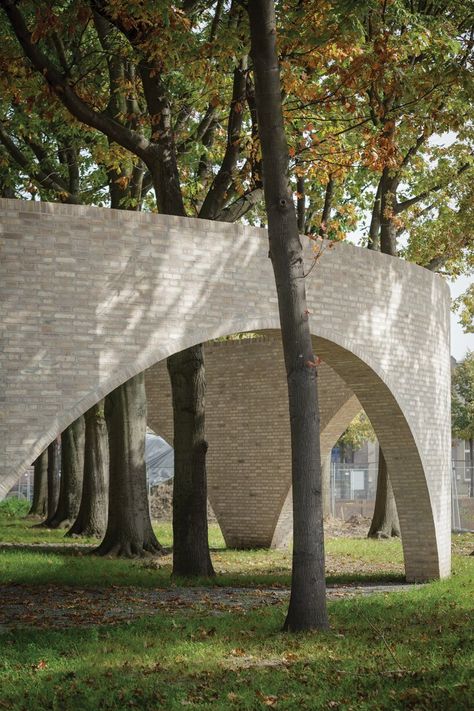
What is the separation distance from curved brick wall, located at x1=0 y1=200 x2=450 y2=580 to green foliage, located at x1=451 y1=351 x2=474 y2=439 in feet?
90.5

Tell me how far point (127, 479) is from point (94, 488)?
12.2ft

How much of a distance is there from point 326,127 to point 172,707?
10191 millimetres

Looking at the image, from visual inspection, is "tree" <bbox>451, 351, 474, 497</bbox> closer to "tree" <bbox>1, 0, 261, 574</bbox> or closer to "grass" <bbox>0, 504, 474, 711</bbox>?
"tree" <bbox>1, 0, 261, 574</bbox>

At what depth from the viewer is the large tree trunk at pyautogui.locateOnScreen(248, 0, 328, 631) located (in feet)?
32.1

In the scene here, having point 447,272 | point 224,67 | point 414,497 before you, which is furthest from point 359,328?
point 447,272

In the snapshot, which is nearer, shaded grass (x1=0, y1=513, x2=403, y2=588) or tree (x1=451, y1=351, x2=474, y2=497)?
shaded grass (x1=0, y1=513, x2=403, y2=588)

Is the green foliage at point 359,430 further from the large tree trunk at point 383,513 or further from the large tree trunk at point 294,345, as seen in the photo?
the large tree trunk at point 294,345

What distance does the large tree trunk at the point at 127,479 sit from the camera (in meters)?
17.9

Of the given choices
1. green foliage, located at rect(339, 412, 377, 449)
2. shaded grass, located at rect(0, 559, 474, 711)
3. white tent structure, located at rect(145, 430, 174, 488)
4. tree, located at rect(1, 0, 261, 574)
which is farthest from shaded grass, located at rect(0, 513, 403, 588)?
white tent structure, located at rect(145, 430, 174, 488)

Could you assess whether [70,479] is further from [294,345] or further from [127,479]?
[294,345]

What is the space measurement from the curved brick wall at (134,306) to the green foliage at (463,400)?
27.6 meters

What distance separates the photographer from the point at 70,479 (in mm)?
24672

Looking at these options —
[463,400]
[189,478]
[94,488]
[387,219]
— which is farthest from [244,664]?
[463,400]

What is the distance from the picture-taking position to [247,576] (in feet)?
50.5
